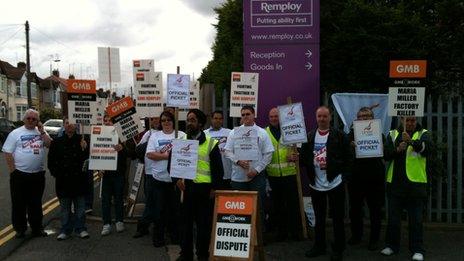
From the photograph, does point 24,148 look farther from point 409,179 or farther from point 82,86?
point 409,179

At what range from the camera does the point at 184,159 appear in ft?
22.3

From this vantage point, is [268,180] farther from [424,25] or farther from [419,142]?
[424,25]

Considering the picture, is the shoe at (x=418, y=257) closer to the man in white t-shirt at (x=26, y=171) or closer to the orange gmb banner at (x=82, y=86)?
the orange gmb banner at (x=82, y=86)

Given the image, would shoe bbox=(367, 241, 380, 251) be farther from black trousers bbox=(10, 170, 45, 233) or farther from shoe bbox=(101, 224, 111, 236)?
black trousers bbox=(10, 170, 45, 233)

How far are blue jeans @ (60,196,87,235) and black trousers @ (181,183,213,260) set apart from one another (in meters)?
2.36

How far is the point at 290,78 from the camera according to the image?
914cm

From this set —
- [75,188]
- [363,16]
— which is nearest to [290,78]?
[75,188]

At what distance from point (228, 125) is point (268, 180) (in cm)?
190

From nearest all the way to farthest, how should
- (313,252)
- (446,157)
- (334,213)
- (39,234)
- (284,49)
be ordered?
1. (334,213)
2. (313,252)
3. (39,234)
4. (284,49)
5. (446,157)

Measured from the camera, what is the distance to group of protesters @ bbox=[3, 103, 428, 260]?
7.04 meters

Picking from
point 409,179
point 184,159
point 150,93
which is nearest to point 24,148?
point 150,93

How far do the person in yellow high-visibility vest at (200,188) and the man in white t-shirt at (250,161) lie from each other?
2.27 feet

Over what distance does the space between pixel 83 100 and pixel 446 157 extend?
6.16 metres

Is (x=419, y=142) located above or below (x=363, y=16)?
below
